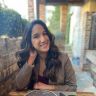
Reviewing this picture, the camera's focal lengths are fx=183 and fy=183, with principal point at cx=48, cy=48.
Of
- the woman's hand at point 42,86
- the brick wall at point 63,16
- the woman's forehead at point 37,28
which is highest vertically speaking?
the brick wall at point 63,16

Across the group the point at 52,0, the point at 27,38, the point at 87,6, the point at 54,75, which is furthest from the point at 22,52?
the point at 87,6

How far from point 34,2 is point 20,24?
332mm

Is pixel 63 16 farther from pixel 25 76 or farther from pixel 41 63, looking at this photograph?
pixel 25 76

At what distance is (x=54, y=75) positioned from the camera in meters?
1.11

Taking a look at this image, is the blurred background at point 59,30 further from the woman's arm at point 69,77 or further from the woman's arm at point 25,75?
the woman's arm at point 69,77

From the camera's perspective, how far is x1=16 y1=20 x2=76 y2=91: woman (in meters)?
1.07

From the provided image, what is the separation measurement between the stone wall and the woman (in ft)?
0.97

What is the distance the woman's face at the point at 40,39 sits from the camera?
1112 mm

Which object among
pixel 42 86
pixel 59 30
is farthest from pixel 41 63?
pixel 59 30

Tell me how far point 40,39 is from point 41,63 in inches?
6.1

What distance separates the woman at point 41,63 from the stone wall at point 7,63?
0.29 metres

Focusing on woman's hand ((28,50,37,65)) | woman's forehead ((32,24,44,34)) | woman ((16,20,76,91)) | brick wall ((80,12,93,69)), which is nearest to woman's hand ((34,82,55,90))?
woman ((16,20,76,91))

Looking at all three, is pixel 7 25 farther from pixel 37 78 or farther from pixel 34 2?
pixel 37 78

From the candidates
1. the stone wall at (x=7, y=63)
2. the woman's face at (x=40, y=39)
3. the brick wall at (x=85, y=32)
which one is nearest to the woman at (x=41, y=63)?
the woman's face at (x=40, y=39)
